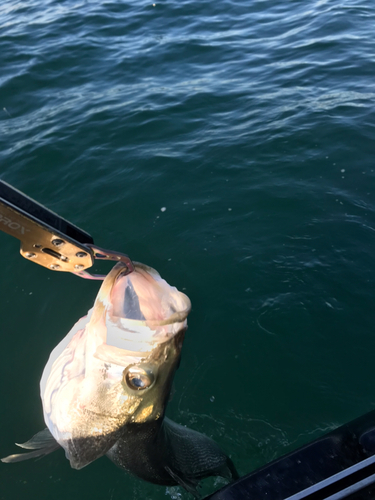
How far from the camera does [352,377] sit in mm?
4020

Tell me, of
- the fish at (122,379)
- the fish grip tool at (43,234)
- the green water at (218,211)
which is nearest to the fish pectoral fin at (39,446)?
the fish at (122,379)

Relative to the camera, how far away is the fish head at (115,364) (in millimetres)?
2264

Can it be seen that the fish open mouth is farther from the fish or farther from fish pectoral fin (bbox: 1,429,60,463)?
fish pectoral fin (bbox: 1,429,60,463)

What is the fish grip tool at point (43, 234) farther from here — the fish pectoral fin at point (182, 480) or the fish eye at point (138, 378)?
the fish pectoral fin at point (182, 480)

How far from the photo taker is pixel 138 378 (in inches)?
Result: 93.7

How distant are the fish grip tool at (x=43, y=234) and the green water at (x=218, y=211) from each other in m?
2.51

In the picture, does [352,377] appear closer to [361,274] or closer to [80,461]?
[361,274]

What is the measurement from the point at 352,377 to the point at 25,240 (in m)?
3.49

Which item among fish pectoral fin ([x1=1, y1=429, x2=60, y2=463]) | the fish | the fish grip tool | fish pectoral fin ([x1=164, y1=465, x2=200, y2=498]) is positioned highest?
the fish grip tool

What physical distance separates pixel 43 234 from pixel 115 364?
967 millimetres

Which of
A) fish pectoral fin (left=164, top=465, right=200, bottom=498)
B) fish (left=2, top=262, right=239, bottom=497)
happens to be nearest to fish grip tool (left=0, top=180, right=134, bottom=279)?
fish (left=2, top=262, right=239, bottom=497)

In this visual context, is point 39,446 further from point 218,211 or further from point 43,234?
point 218,211

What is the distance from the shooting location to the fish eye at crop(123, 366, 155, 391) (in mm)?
2355

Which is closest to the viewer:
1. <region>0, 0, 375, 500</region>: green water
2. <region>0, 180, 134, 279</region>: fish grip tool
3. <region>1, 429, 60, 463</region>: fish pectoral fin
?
<region>0, 180, 134, 279</region>: fish grip tool
